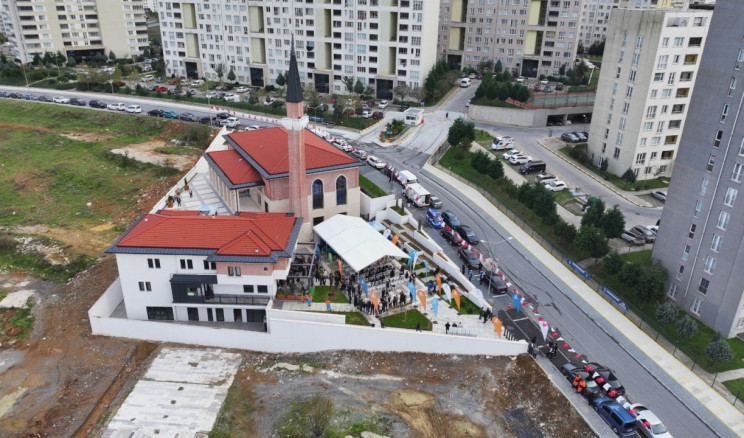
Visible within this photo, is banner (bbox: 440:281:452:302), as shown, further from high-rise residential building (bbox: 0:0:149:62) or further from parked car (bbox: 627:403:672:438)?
high-rise residential building (bbox: 0:0:149:62)

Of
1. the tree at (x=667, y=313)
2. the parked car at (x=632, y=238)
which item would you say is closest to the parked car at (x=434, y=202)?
the parked car at (x=632, y=238)

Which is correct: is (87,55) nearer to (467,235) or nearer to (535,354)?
(467,235)

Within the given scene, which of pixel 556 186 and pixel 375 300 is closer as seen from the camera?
pixel 375 300

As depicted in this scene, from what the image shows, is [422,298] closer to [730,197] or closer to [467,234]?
[467,234]

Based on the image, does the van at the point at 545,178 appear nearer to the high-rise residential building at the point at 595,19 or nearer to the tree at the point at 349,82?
the tree at the point at 349,82

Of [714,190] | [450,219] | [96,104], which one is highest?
[714,190]

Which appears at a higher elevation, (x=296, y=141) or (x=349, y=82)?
(x=296, y=141)

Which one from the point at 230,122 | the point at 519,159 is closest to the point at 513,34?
the point at 519,159

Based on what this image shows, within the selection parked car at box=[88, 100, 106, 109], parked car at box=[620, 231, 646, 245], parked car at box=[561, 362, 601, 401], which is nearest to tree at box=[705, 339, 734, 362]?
parked car at box=[561, 362, 601, 401]
